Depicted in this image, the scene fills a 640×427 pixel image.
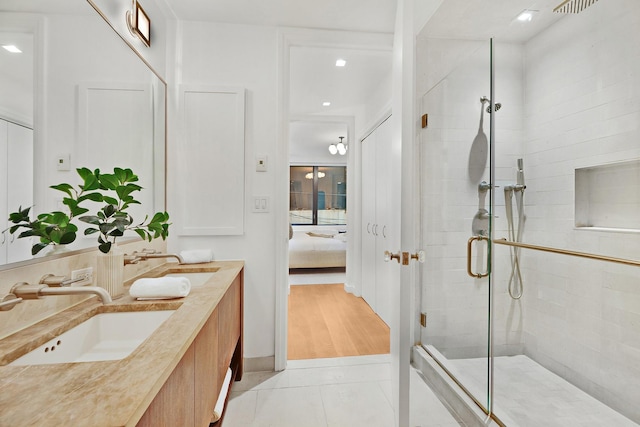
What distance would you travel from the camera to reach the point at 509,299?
1835mm

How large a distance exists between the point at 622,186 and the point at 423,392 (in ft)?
4.79

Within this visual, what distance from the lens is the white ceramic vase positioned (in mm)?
1164

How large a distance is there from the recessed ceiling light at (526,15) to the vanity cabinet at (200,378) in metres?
2.27

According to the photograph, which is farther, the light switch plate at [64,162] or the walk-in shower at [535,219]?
the walk-in shower at [535,219]

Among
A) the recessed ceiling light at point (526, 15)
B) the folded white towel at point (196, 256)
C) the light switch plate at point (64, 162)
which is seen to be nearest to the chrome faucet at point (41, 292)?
the light switch plate at point (64, 162)

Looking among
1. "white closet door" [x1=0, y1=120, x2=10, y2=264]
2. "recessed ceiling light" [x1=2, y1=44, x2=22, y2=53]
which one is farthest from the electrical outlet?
"recessed ceiling light" [x1=2, y1=44, x2=22, y2=53]

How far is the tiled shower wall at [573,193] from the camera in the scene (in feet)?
4.33

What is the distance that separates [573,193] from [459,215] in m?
0.62

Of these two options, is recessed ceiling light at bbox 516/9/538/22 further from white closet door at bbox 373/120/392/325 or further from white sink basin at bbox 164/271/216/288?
white sink basin at bbox 164/271/216/288

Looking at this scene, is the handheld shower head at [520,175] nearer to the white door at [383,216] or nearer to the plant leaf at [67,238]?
the white door at [383,216]

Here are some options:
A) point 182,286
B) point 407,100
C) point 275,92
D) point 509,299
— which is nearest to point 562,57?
point 407,100

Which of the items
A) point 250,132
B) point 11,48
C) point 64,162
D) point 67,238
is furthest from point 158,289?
point 250,132

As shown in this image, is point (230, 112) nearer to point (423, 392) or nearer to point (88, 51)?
point (88, 51)

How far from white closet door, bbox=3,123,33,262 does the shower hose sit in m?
2.23
